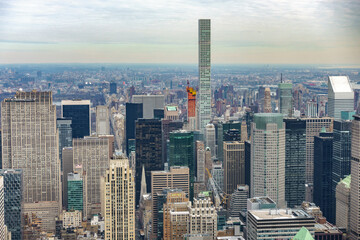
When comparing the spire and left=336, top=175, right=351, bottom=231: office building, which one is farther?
the spire

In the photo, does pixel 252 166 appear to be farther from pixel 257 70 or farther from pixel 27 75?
pixel 27 75

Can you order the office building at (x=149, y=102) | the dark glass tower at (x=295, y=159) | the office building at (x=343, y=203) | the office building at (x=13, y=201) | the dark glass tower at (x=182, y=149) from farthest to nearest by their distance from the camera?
the office building at (x=149, y=102), the dark glass tower at (x=182, y=149), the dark glass tower at (x=295, y=159), the office building at (x=343, y=203), the office building at (x=13, y=201)

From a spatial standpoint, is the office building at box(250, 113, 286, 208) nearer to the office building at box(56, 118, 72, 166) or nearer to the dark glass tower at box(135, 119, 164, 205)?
the dark glass tower at box(135, 119, 164, 205)

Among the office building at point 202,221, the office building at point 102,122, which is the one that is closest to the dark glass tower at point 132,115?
the office building at point 102,122

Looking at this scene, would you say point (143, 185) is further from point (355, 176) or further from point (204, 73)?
point (355, 176)

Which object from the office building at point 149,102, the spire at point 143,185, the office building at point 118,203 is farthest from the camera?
the office building at point 149,102

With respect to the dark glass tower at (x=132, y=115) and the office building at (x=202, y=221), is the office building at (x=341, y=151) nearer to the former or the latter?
the office building at (x=202, y=221)

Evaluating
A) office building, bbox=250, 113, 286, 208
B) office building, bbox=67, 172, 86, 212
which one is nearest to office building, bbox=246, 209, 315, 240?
office building, bbox=250, 113, 286, 208
